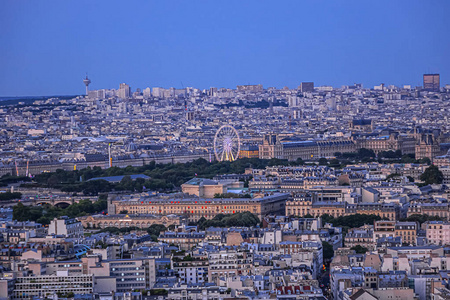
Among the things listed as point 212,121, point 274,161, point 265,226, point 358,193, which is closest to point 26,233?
point 265,226

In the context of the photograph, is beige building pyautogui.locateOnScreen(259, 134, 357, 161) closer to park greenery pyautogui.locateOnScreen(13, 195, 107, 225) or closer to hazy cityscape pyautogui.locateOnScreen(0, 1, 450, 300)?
hazy cityscape pyautogui.locateOnScreen(0, 1, 450, 300)

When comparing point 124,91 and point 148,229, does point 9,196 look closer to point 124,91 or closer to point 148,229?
point 148,229

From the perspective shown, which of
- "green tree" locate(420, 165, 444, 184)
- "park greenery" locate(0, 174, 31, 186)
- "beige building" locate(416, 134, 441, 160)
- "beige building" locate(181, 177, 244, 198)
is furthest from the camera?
"beige building" locate(416, 134, 441, 160)

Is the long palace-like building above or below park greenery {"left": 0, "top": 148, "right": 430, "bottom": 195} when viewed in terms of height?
below

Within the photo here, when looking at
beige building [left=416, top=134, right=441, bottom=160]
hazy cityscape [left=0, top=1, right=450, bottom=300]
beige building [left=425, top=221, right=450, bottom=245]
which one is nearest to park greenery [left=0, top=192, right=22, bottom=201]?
hazy cityscape [left=0, top=1, right=450, bottom=300]

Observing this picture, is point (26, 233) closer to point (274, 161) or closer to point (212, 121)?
point (274, 161)

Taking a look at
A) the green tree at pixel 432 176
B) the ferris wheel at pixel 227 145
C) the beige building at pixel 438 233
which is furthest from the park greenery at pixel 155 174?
the beige building at pixel 438 233

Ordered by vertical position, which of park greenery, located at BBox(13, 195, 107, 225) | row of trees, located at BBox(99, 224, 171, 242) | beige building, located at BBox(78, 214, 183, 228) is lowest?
row of trees, located at BBox(99, 224, 171, 242)
